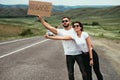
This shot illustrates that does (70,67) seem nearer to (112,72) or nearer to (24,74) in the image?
(24,74)

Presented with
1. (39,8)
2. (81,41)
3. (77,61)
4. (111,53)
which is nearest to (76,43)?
(81,41)

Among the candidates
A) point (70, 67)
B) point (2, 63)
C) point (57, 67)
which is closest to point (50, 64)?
point (57, 67)

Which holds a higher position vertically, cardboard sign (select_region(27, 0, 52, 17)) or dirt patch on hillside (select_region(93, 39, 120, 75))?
cardboard sign (select_region(27, 0, 52, 17))

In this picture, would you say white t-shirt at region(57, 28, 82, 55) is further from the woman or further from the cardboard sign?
the cardboard sign

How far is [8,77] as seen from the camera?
11461 millimetres

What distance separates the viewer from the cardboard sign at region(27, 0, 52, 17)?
7.89 metres

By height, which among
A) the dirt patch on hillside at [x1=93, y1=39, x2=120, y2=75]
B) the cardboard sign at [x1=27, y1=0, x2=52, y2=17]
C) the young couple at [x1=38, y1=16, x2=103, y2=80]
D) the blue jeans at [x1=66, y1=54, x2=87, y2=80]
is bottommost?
the dirt patch on hillside at [x1=93, y1=39, x2=120, y2=75]

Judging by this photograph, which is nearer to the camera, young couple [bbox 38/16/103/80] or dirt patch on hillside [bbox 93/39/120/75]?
young couple [bbox 38/16/103/80]

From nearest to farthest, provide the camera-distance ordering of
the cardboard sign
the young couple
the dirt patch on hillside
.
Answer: the cardboard sign < the young couple < the dirt patch on hillside

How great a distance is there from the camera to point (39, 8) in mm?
7891

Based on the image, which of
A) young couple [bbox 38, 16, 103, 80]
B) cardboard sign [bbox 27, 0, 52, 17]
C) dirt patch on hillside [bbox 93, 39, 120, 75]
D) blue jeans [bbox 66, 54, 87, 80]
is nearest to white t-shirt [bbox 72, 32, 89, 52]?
young couple [bbox 38, 16, 103, 80]

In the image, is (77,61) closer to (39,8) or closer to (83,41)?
(83,41)

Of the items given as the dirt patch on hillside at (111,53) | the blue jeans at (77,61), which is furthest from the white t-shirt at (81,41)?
the dirt patch on hillside at (111,53)

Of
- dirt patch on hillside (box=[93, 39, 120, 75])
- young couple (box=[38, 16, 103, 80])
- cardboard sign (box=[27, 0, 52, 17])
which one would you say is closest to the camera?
cardboard sign (box=[27, 0, 52, 17])
